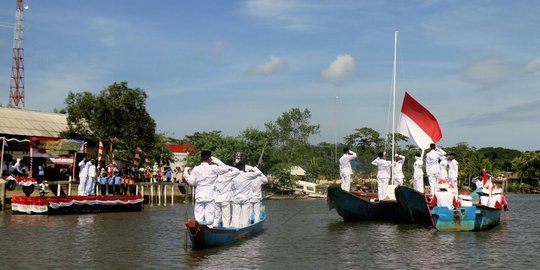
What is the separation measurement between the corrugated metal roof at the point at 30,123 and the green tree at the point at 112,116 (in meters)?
1.60

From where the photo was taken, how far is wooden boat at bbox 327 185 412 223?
27672 millimetres

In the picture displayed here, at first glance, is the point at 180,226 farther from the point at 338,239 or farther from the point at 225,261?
the point at 225,261

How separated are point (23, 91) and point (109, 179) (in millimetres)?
24556

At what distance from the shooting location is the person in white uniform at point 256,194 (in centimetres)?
2091

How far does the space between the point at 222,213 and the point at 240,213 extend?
1.29 meters

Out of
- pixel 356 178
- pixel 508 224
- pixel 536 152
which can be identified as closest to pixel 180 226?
pixel 508 224

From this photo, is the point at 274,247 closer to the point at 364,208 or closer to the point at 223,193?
the point at 223,193

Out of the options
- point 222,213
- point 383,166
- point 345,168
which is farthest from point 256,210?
point 383,166

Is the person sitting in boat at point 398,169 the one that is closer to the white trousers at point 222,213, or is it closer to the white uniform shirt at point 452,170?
the white uniform shirt at point 452,170

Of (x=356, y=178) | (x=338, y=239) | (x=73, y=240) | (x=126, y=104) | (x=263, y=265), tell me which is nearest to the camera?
(x=263, y=265)

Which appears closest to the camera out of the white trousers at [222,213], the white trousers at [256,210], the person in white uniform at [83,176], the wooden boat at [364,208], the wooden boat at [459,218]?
the white trousers at [222,213]

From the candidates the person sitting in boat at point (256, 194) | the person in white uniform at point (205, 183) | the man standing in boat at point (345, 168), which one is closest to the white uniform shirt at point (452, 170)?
the man standing in boat at point (345, 168)

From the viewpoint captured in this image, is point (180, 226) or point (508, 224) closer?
point (180, 226)

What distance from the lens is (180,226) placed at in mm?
26562
